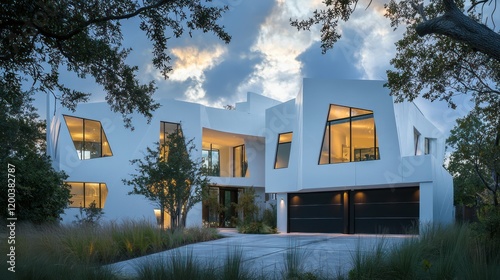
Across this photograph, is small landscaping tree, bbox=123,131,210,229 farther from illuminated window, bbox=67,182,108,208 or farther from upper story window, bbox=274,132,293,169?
illuminated window, bbox=67,182,108,208

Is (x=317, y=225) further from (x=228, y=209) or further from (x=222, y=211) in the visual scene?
(x=222, y=211)

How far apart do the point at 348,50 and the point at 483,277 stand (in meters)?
12.6

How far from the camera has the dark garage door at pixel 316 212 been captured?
2323 centimetres

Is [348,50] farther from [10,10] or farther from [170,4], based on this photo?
[10,10]

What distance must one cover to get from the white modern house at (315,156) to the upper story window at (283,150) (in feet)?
0.20

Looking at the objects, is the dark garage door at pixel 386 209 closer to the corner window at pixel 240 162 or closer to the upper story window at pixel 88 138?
the corner window at pixel 240 162

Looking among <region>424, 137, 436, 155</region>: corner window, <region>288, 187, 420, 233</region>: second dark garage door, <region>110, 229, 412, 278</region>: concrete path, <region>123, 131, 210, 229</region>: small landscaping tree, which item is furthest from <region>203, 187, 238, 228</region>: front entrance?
<region>110, 229, 412, 278</region>: concrete path

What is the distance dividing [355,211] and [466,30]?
55.1 ft

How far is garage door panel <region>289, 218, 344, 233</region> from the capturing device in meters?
23.2

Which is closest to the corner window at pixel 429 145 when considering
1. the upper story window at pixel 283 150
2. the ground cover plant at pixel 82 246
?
the upper story window at pixel 283 150

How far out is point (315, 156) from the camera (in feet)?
74.1

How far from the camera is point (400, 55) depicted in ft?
38.0

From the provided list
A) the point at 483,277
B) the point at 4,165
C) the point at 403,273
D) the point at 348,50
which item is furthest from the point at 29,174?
the point at 483,277

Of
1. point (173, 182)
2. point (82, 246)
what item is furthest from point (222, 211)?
point (82, 246)
